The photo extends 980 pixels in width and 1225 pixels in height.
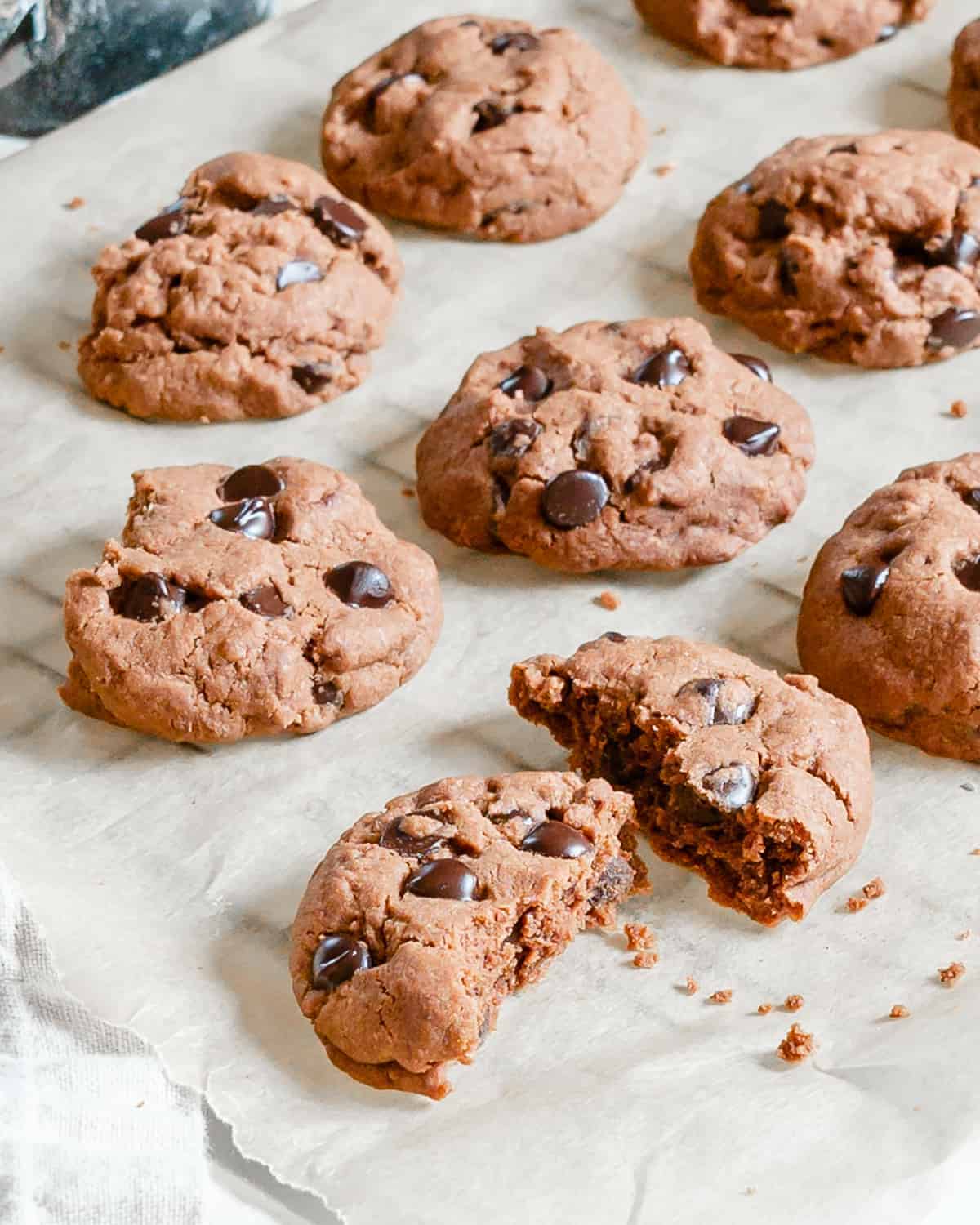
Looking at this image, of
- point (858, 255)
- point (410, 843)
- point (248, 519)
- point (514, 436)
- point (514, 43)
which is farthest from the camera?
point (514, 43)

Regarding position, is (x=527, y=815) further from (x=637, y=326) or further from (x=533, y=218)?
(x=533, y=218)

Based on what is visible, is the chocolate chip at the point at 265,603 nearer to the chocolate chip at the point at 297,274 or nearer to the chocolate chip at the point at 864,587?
the chocolate chip at the point at 297,274

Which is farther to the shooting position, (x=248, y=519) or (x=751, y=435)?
(x=751, y=435)

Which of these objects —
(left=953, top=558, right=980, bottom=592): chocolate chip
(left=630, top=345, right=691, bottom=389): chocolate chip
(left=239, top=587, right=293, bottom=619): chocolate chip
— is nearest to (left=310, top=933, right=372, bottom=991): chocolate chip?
(left=239, top=587, right=293, bottom=619): chocolate chip

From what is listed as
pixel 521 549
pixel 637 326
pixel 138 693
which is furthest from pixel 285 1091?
pixel 637 326

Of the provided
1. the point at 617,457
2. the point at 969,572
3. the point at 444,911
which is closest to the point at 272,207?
the point at 617,457

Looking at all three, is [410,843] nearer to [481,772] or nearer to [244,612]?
[481,772]

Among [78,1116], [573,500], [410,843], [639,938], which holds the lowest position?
[78,1116]
